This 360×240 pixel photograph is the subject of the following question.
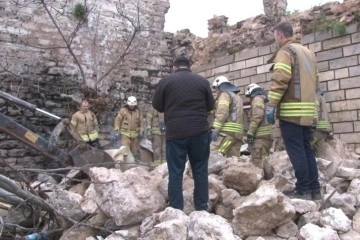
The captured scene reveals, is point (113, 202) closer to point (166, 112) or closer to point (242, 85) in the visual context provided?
point (166, 112)

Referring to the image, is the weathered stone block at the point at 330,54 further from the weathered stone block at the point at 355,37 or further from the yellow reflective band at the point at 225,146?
the yellow reflective band at the point at 225,146

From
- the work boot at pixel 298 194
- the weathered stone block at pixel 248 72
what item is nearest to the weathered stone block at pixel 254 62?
the weathered stone block at pixel 248 72

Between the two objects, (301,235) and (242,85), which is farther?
(242,85)

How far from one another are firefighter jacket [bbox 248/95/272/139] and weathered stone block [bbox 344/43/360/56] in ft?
5.66

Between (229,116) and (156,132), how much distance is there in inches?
159

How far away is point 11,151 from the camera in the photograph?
28.1 feet

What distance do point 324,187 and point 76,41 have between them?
703 centimetres

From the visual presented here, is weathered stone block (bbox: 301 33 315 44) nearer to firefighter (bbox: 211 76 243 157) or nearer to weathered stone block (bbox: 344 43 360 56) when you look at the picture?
weathered stone block (bbox: 344 43 360 56)

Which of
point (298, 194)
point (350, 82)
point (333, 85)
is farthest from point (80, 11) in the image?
point (298, 194)

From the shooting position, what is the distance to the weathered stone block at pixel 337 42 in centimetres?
717

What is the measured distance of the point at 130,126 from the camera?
8.92m

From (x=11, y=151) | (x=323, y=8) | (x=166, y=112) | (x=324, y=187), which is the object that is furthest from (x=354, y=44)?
(x=11, y=151)

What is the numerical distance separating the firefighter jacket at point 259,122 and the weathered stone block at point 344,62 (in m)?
1.57

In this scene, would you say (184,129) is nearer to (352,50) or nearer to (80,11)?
(352,50)
